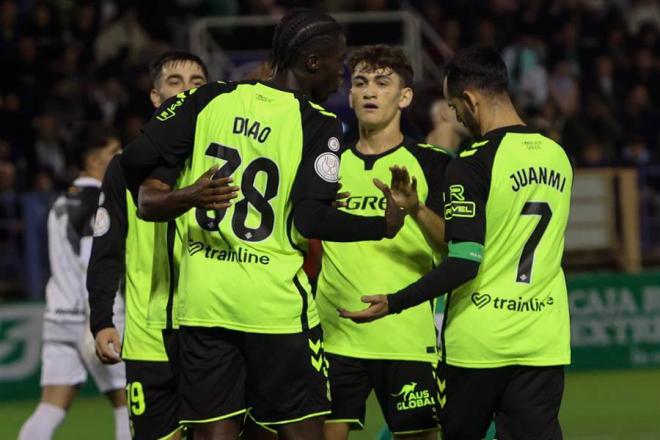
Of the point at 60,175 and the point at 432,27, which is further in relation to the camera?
the point at 432,27

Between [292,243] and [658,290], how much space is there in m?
10.3

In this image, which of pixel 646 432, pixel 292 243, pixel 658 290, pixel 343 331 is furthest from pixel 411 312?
pixel 658 290

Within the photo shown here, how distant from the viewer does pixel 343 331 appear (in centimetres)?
727

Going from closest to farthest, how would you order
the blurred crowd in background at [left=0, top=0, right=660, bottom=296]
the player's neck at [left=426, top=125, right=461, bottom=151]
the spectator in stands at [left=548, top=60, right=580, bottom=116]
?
the player's neck at [left=426, top=125, right=461, bottom=151]
the blurred crowd in background at [left=0, top=0, right=660, bottom=296]
the spectator in stands at [left=548, top=60, right=580, bottom=116]

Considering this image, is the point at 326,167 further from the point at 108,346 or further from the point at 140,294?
the point at 108,346

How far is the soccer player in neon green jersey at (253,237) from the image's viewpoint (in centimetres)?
566

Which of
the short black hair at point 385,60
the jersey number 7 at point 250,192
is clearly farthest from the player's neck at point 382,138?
the jersey number 7 at point 250,192

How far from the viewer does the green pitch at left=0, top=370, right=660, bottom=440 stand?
1112cm

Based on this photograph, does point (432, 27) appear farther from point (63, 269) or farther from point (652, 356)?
point (63, 269)

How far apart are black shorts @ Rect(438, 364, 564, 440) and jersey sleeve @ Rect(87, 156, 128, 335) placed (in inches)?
70.0

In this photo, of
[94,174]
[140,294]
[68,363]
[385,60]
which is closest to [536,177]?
[385,60]

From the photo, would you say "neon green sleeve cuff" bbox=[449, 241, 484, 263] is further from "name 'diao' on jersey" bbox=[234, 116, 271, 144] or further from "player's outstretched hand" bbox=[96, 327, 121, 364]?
"player's outstretched hand" bbox=[96, 327, 121, 364]

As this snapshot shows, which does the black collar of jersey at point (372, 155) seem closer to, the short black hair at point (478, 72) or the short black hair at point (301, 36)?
the short black hair at point (478, 72)

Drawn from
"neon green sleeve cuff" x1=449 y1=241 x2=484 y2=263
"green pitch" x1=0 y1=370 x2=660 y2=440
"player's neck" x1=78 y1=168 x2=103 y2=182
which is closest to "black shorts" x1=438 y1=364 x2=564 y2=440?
"neon green sleeve cuff" x1=449 y1=241 x2=484 y2=263
